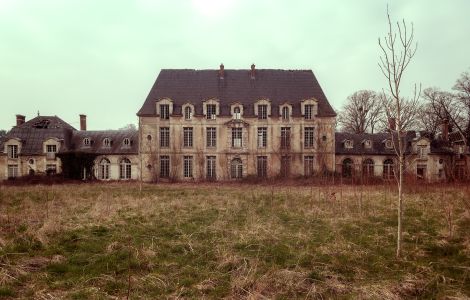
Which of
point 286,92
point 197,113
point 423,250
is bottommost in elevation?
point 423,250

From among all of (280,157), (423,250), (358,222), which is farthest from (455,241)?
(280,157)

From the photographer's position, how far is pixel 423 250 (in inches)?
262

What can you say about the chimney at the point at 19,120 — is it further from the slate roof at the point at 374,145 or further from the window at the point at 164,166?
the slate roof at the point at 374,145

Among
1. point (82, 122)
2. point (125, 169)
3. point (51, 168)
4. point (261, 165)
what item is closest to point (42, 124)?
point (82, 122)

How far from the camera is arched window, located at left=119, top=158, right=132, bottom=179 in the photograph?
32.1 meters

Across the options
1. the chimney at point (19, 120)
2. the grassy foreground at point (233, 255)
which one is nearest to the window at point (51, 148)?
the chimney at point (19, 120)

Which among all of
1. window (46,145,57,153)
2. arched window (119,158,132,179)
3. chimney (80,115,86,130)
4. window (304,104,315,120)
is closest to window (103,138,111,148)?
arched window (119,158,132,179)

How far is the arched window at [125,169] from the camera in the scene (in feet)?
105

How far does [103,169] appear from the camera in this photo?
1286 inches

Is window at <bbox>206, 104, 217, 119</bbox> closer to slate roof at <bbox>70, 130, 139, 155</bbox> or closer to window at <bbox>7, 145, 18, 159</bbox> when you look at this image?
slate roof at <bbox>70, 130, 139, 155</bbox>

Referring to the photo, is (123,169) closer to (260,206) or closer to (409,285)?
(260,206)

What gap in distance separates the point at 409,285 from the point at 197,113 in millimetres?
27188

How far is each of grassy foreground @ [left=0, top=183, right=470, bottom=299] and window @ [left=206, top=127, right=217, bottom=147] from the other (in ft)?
66.7

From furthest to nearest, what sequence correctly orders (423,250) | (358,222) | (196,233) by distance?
(358,222) → (196,233) → (423,250)
